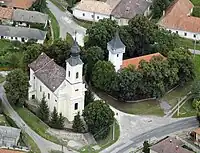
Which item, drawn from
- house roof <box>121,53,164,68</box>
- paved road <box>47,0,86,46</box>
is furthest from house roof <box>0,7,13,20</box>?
house roof <box>121,53,164,68</box>

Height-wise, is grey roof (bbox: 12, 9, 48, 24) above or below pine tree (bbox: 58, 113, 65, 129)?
above

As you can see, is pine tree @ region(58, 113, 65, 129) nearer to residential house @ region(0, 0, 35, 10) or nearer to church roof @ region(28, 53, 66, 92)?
church roof @ region(28, 53, 66, 92)

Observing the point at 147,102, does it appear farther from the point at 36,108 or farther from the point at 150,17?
the point at 150,17

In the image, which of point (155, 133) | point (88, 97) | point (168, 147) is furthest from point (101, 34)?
point (168, 147)

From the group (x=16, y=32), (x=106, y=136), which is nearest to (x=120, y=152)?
(x=106, y=136)

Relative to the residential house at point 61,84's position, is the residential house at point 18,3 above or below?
above

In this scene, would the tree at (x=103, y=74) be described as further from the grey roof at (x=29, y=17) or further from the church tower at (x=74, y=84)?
the grey roof at (x=29, y=17)

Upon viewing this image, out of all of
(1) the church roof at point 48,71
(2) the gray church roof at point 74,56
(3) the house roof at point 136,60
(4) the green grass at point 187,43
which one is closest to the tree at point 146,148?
(2) the gray church roof at point 74,56
